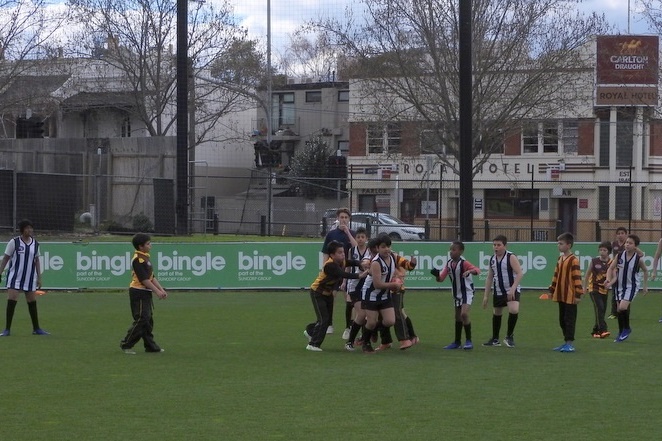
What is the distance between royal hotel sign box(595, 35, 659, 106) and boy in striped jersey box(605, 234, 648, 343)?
16693 millimetres

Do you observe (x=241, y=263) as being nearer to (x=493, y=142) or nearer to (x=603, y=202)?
(x=493, y=142)

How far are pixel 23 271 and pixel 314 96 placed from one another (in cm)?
4538

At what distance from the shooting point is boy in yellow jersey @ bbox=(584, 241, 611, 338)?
1730 cm

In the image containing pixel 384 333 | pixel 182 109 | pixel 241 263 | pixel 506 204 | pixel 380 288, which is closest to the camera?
pixel 380 288

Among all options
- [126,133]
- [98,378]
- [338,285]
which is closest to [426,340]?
[338,285]

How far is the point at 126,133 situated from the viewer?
174 feet

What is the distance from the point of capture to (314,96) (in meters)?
61.4

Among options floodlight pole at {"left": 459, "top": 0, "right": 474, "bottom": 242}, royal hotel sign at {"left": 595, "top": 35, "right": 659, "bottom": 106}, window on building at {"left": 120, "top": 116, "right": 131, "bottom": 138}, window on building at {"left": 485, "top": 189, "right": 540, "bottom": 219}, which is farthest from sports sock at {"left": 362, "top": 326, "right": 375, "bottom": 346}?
window on building at {"left": 120, "top": 116, "right": 131, "bottom": 138}

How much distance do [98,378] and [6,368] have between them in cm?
153

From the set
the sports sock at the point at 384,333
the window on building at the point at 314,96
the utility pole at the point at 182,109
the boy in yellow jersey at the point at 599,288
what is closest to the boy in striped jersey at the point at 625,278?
the boy in yellow jersey at the point at 599,288

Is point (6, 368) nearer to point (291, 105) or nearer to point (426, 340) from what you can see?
point (426, 340)

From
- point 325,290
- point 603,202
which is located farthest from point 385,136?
point 325,290

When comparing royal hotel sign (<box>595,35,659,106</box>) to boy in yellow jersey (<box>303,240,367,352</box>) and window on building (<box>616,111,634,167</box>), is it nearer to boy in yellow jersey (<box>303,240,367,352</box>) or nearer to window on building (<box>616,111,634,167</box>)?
window on building (<box>616,111,634,167</box>)

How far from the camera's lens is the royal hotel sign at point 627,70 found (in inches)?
1293
